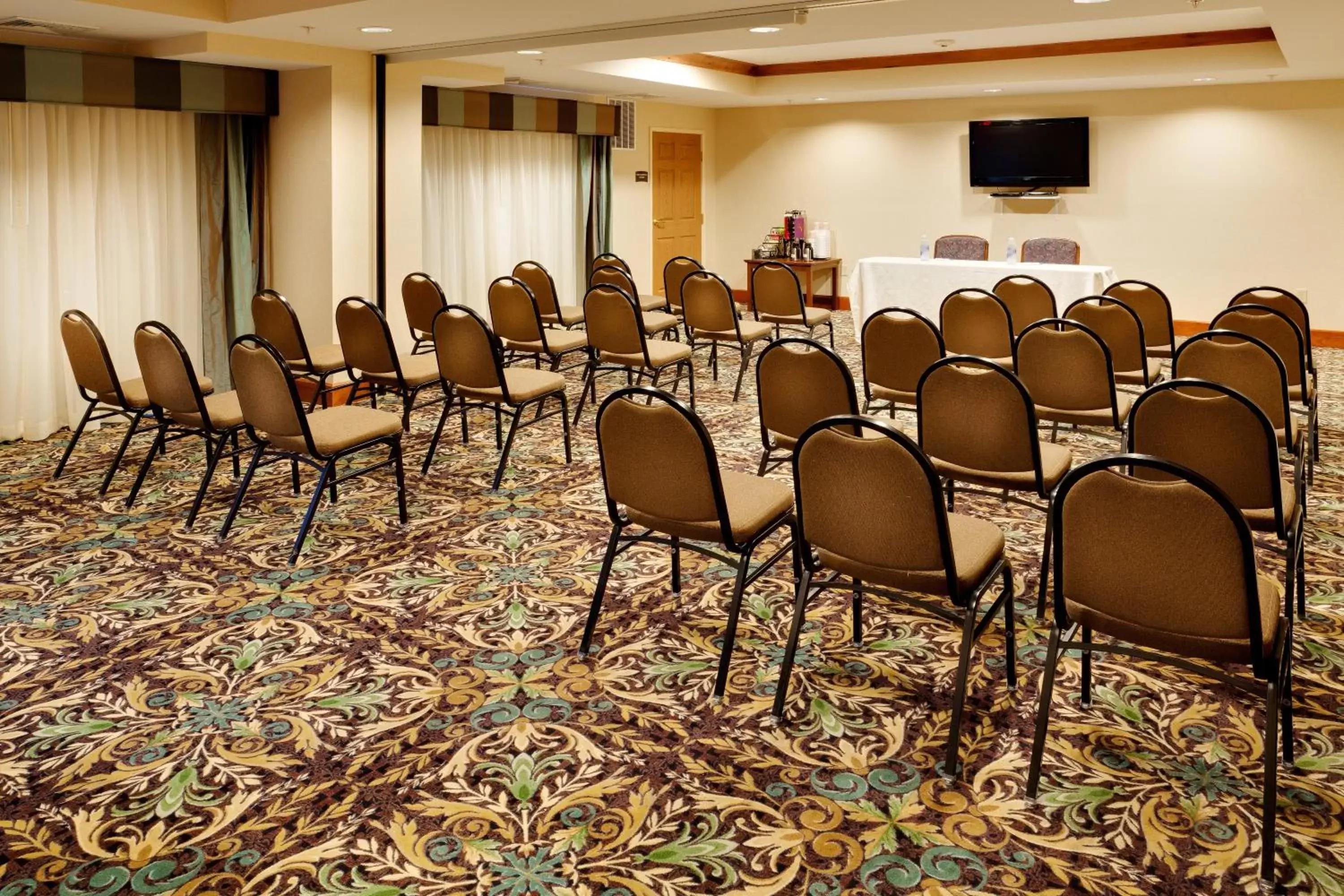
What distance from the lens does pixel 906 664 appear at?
3539 millimetres

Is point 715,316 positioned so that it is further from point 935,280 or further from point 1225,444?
point 1225,444

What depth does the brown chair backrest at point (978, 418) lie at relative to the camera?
391cm

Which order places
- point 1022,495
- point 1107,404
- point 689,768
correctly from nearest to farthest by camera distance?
point 689,768
point 1107,404
point 1022,495

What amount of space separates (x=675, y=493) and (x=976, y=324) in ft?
11.7

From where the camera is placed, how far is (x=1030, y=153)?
11.4 metres

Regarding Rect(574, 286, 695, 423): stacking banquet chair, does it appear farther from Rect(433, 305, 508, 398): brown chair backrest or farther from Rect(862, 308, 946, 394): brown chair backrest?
Rect(862, 308, 946, 394): brown chair backrest

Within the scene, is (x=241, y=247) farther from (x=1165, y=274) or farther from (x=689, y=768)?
(x=1165, y=274)

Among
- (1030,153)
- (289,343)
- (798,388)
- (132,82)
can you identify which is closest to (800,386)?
(798,388)

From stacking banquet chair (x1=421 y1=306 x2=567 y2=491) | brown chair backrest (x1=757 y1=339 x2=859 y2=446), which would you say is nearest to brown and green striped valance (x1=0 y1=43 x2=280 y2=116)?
stacking banquet chair (x1=421 y1=306 x2=567 y2=491)

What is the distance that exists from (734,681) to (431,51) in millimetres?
5463

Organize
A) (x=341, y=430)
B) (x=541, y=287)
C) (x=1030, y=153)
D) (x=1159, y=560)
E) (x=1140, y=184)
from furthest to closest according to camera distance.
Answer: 1. (x=1030, y=153)
2. (x=1140, y=184)
3. (x=541, y=287)
4. (x=341, y=430)
5. (x=1159, y=560)

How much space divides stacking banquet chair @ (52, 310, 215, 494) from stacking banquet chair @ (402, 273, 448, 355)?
186 cm

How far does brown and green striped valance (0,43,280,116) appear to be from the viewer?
5953mm

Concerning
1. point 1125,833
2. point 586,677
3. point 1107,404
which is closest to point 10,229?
point 586,677
